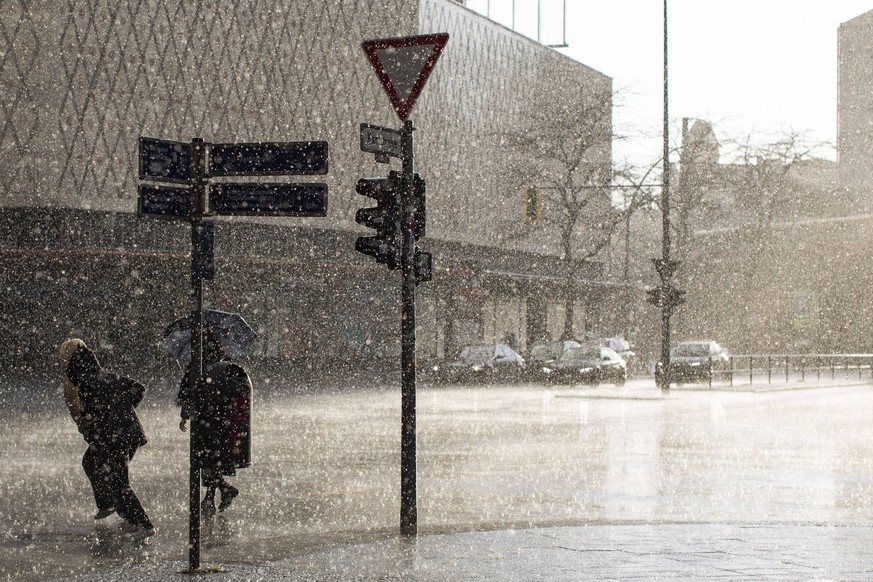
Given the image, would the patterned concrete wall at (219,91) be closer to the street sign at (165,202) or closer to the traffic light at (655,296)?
the traffic light at (655,296)

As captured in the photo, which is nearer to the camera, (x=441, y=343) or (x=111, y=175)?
(x=111, y=175)

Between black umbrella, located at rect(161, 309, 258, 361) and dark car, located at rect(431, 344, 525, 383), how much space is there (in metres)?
17.5

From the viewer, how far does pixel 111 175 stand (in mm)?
47781

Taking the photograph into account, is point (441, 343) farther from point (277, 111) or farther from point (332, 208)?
point (277, 111)

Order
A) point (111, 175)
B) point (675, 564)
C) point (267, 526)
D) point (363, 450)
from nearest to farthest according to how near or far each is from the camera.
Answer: point (675, 564), point (267, 526), point (363, 450), point (111, 175)

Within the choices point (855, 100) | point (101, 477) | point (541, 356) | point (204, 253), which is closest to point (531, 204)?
point (541, 356)

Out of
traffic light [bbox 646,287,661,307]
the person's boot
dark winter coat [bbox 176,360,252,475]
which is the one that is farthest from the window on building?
dark winter coat [bbox 176,360,252,475]

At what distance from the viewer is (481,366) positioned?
137 feet

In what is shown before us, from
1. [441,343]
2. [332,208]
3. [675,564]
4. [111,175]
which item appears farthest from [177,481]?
[441,343]

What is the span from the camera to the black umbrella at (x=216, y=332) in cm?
1927

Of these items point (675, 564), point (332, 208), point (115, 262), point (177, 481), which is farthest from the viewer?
point (332, 208)

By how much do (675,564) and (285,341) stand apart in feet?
145

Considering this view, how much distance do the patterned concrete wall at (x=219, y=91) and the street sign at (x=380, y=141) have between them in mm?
37553

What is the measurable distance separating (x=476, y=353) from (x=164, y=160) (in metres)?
34.7
